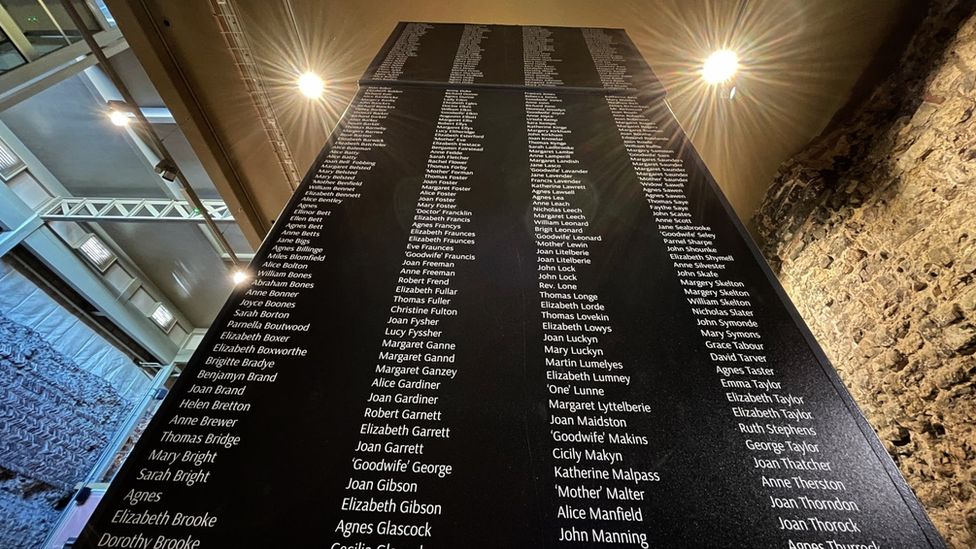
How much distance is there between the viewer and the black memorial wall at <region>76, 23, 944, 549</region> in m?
0.74

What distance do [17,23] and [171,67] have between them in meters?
4.55

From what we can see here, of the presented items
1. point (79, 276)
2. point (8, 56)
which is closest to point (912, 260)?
point (8, 56)

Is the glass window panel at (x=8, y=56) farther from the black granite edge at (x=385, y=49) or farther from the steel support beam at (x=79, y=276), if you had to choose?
the black granite edge at (x=385, y=49)

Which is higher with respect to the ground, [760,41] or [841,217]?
[760,41]

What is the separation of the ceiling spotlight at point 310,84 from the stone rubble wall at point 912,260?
110 inches

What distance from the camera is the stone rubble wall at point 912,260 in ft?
4.58

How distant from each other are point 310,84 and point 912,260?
10.1 ft

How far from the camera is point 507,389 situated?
917 millimetres

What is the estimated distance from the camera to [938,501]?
55.8 inches

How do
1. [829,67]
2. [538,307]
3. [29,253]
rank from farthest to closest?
[29,253] < [829,67] < [538,307]

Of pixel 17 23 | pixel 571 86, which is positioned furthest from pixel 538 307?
pixel 17 23

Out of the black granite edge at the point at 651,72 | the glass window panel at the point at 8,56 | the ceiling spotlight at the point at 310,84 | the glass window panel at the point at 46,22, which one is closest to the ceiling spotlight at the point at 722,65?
the black granite edge at the point at 651,72

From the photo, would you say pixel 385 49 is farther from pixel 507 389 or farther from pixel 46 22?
pixel 46 22

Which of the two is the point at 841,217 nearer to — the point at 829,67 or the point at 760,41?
the point at 829,67
